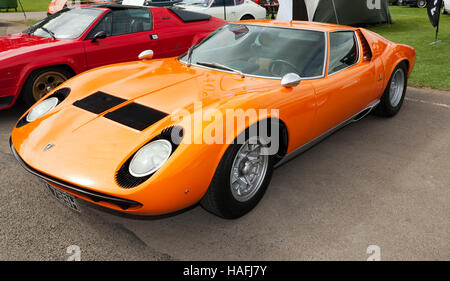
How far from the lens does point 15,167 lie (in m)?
3.26

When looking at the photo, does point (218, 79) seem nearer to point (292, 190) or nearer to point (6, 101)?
point (292, 190)

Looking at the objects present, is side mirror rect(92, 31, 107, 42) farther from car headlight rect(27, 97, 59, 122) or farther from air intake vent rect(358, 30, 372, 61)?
air intake vent rect(358, 30, 372, 61)

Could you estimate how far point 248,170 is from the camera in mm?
2570

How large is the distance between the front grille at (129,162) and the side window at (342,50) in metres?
1.67

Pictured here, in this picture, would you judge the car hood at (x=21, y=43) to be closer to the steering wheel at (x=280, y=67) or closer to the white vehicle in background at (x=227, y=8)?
the steering wheel at (x=280, y=67)

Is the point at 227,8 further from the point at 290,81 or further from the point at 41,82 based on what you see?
the point at 290,81

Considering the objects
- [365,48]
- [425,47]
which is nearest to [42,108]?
[365,48]

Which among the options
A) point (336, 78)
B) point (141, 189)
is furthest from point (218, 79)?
point (141, 189)

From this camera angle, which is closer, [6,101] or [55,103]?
[55,103]

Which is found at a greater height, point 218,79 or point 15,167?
point 218,79

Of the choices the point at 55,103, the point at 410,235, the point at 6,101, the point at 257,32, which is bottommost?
the point at 410,235

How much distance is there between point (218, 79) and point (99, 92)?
953 mm

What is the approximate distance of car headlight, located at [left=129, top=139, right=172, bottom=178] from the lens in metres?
2.02

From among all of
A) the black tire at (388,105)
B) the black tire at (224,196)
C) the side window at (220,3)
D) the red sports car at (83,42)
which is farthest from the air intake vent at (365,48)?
the side window at (220,3)
